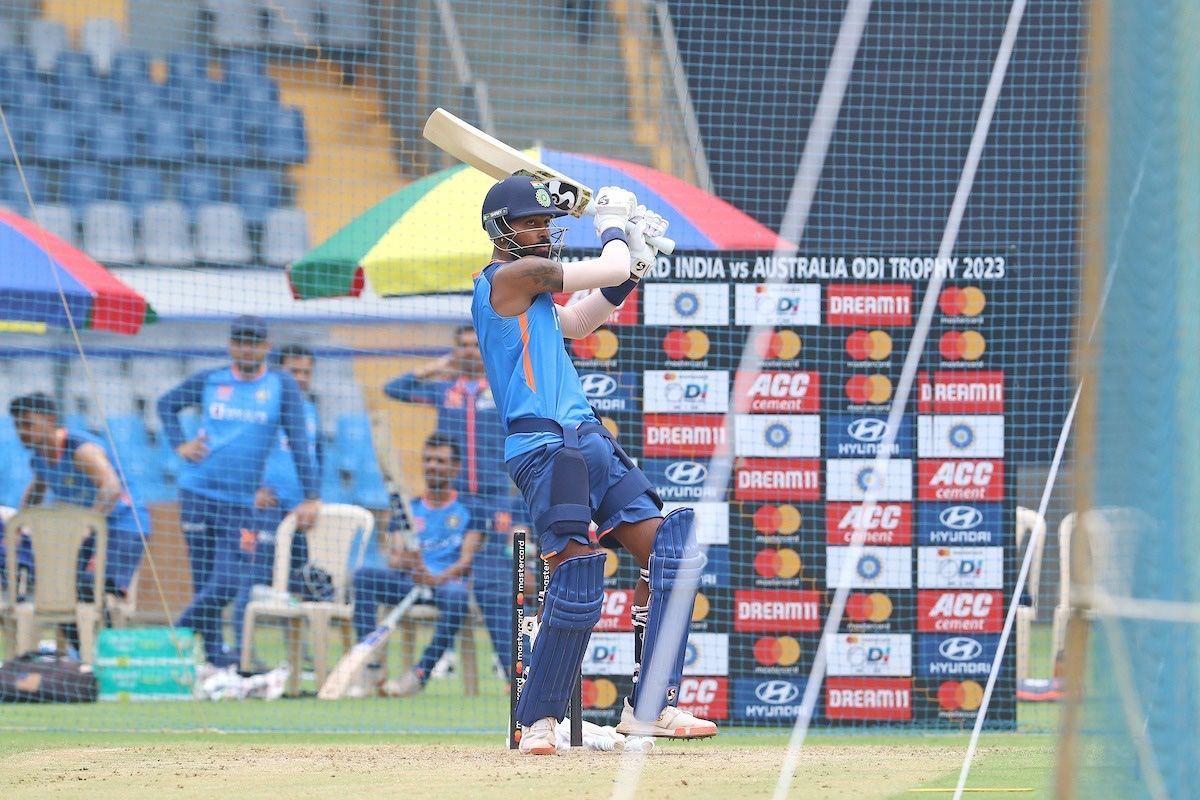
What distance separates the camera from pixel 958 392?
921 centimetres

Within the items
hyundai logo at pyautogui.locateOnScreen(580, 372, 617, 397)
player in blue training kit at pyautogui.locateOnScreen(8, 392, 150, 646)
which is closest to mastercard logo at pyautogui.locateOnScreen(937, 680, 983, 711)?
hyundai logo at pyautogui.locateOnScreen(580, 372, 617, 397)

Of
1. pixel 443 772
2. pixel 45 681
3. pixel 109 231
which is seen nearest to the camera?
pixel 443 772

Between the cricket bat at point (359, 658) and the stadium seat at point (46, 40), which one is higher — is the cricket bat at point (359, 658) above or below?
below

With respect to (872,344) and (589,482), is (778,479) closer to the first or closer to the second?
(872,344)

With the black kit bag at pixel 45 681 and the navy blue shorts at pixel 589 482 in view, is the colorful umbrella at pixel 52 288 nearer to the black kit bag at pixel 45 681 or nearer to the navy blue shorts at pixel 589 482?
the black kit bag at pixel 45 681

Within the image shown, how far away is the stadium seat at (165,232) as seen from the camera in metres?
19.5

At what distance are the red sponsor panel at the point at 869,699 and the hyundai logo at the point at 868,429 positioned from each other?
4.09 ft

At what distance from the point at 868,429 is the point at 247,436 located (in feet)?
13.9

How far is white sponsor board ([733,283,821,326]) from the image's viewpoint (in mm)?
9141

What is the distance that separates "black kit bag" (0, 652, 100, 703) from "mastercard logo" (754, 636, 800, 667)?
3.97 meters

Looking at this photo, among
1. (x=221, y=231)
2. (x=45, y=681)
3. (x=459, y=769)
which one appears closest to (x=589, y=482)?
(x=459, y=769)

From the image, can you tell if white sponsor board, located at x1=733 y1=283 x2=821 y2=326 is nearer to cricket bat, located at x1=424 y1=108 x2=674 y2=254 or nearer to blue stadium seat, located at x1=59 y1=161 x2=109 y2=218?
cricket bat, located at x1=424 y1=108 x2=674 y2=254

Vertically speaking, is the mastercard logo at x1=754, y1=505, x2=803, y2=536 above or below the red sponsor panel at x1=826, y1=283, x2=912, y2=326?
below

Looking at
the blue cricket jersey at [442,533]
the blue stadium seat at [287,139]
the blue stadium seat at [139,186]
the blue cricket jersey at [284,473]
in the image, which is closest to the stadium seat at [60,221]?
the blue stadium seat at [139,186]
